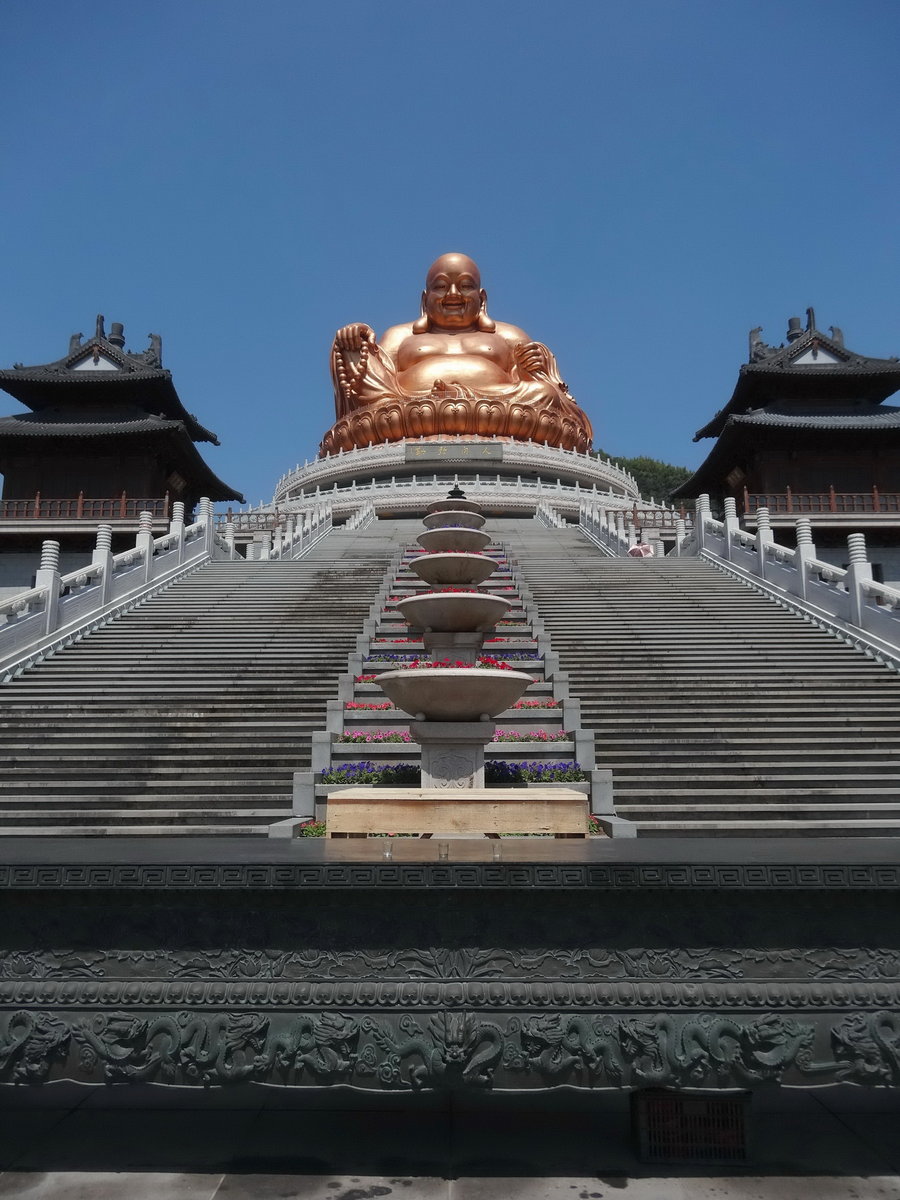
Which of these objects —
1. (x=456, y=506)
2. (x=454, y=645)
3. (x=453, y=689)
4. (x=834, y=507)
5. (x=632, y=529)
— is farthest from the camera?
(x=834, y=507)

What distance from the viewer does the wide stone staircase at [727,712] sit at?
794cm

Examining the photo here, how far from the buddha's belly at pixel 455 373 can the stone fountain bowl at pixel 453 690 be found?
94.4ft

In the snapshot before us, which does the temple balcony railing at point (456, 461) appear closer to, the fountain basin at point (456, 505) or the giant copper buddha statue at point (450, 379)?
the giant copper buddha statue at point (450, 379)

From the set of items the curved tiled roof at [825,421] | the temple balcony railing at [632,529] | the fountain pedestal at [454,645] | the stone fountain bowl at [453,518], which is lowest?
the fountain pedestal at [454,645]

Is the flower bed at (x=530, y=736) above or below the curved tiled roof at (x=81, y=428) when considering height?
below

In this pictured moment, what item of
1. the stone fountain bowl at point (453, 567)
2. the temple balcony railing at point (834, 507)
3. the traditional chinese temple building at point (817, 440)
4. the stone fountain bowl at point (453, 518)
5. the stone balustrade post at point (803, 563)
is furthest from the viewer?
the traditional chinese temple building at point (817, 440)

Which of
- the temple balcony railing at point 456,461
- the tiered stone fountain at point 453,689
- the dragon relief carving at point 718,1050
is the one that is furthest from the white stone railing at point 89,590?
Answer: the temple balcony railing at point 456,461

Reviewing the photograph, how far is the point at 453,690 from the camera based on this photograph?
269 inches

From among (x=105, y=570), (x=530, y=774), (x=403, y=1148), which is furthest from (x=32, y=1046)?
(x=105, y=570)

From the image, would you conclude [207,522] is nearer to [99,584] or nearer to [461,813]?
[99,584]

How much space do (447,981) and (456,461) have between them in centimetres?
2824

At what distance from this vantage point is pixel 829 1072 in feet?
10.3

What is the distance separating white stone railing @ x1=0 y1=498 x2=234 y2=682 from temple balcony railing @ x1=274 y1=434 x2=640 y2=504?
1359 centimetres

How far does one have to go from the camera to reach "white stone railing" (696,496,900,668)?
1171cm
